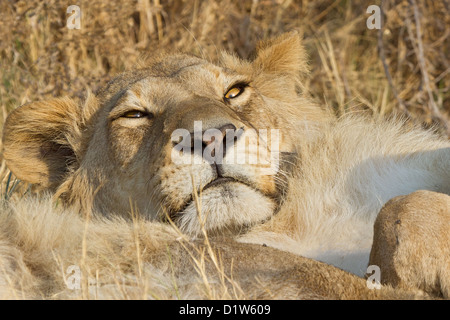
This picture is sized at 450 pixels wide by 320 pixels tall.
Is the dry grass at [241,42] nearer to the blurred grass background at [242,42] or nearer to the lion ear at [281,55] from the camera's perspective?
the blurred grass background at [242,42]

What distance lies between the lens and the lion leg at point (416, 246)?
6.86 ft

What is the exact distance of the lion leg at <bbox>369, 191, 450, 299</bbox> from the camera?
2090 mm

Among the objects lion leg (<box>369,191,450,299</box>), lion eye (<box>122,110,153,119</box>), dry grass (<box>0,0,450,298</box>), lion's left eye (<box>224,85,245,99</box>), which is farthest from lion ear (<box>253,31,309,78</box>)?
lion leg (<box>369,191,450,299</box>)

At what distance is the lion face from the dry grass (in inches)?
48.9

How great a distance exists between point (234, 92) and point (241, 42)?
3033 millimetres

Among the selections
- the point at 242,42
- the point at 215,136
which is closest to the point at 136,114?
the point at 215,136

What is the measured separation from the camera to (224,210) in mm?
2736

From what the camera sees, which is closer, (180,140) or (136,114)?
(180,140)

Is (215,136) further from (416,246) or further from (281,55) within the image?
(281,55)

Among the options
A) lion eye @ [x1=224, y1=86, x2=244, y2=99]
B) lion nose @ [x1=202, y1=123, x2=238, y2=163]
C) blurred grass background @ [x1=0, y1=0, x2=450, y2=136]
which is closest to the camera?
lion nose @ [x1=202, y1=123, x2=238, y2=163]

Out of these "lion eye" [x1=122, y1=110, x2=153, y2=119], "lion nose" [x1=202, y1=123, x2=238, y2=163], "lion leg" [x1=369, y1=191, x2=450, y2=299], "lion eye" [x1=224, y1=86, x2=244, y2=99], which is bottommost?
"lion leg" [x1=369, y1=191, x2=450, y2=299]

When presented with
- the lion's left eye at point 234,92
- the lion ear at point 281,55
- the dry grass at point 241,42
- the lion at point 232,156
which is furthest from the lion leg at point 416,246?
the dry grass at point 241,42

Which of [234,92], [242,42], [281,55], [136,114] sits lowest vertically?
[136,114]

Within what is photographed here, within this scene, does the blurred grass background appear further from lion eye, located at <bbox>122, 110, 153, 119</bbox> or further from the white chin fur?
the white chin fur
